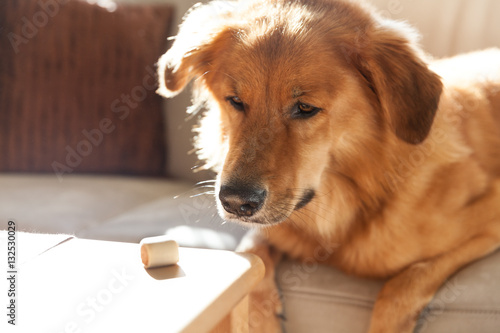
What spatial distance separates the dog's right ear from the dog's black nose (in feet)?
1.56

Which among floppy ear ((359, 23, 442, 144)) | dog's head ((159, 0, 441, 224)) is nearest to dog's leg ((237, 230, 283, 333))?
dog's head ((159, 0, 441, 224))

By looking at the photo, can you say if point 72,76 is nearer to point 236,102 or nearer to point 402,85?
point 236,102

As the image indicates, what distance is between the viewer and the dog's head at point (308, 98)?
1.22 meters

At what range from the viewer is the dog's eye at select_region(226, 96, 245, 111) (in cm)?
135

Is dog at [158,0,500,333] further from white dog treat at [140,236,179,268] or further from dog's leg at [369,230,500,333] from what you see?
white dog treat at [140,236,179,268]

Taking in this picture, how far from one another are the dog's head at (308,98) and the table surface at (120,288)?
0.25 metres

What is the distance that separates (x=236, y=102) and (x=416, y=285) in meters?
0.68

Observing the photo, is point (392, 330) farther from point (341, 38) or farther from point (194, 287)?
point (341, 38)

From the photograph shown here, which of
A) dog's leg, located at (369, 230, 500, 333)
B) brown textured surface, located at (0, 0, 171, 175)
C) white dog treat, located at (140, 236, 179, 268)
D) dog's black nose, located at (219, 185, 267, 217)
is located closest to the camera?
white dog treat, located at (140, 236, 179, 268)

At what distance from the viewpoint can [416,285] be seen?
51.8 inches

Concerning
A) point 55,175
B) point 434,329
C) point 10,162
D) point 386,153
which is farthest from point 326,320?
point 10,162

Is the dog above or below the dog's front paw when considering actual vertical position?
above

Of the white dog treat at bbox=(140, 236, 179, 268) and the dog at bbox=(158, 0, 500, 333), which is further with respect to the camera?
the dog at bbox=(158, 0, 500, 333)

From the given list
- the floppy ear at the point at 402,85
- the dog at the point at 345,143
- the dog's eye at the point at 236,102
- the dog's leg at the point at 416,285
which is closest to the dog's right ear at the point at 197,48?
the dog at the point at 345,143
